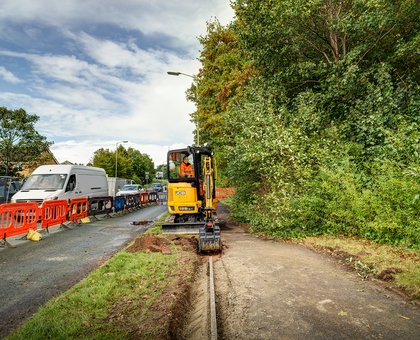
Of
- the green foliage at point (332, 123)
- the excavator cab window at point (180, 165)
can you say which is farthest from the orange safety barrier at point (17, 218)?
the green foliage at point (332, 123)

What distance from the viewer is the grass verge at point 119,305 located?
4.05m

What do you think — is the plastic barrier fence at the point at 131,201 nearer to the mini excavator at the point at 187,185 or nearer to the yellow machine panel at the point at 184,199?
the mini excavator at the point at 187,185

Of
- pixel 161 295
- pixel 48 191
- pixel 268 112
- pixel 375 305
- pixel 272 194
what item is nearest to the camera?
pixel 375 305

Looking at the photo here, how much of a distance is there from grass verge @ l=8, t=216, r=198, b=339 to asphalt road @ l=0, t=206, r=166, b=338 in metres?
0.55

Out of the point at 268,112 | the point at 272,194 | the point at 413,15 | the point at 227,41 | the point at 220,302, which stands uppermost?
the point at 227,41

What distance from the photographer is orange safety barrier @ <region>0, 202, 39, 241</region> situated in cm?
1000

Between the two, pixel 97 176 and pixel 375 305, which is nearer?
pixel 375 305

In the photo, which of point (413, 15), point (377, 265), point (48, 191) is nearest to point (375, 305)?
point (377, 265)

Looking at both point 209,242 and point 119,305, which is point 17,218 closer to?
point 209,242

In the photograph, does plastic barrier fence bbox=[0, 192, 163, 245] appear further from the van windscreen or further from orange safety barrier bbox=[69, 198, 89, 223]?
the van windscreen

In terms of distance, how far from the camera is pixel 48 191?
50.1ft

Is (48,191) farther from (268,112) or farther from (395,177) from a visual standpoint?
(395,177)

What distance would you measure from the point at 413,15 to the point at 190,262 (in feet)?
40.8

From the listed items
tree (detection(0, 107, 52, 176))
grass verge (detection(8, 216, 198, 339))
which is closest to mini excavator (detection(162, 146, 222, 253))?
grass verge (detection(8, 216, 198, 339))
